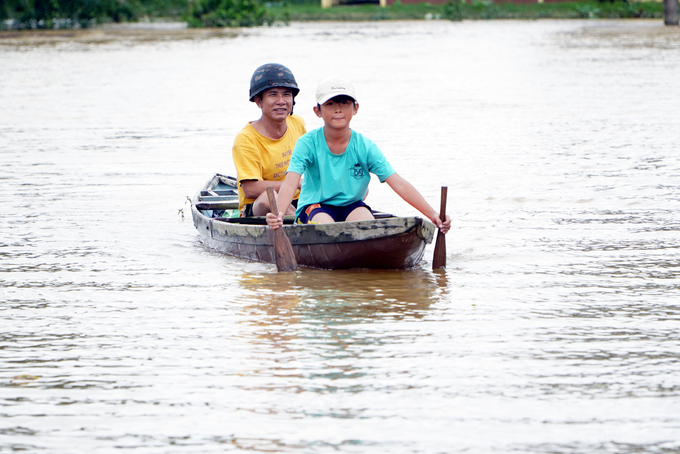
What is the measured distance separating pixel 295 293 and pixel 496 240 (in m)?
2.14

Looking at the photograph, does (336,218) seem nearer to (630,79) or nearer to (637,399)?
(637,399)

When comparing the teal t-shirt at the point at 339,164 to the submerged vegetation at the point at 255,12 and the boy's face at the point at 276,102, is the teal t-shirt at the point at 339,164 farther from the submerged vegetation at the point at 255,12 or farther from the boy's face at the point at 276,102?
the submerged vegetation at the point at 255,12

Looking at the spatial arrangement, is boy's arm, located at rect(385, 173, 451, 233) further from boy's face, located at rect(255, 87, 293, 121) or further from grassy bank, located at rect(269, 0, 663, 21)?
grassy bank, located at rect(269, 0, 663, 21)

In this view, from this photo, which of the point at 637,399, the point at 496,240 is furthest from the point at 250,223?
the point at 637,399

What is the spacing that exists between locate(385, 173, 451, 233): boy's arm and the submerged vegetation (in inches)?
1636

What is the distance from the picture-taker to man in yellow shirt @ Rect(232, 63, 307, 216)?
20.3ft

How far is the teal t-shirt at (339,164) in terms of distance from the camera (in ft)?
18.5

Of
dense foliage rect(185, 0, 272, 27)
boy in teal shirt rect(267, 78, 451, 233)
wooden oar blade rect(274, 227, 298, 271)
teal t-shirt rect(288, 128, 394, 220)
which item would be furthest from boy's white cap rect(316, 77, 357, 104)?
dense foliage rect(185, 0, 272, 27)

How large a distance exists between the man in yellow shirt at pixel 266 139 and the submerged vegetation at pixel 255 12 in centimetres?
4058

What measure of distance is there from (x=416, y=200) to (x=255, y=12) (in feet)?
139

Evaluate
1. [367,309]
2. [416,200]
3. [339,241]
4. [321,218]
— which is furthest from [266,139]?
[367,309]

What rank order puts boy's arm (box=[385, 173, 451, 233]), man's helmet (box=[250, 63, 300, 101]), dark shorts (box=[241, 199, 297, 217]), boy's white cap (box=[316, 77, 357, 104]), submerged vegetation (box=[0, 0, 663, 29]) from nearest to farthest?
boy's white cap (box=[316, 77, 357, 104]), boy's arm (box=[385, 173, 451, 233]), man's helmet (box=[250, 63, 300, 101]), dark shorts (box=[241, 199, 297, 217]), submerged vegetation (box=[0, 0, 663, 29])

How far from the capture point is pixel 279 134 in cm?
645

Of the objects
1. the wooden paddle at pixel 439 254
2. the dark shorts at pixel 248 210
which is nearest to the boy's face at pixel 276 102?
the dark shorts at pixel 248 210
